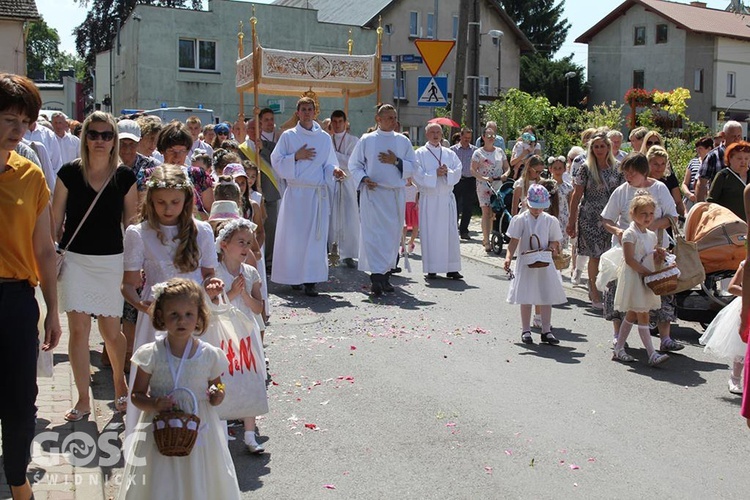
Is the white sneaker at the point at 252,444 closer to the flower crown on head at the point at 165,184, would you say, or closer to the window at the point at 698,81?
the flower crown on head at the point at 165,184

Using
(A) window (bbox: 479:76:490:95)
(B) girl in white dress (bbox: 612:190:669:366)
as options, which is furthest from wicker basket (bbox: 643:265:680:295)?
(A) window (bbox: 479:76:490:95)

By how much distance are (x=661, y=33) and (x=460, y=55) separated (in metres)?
48.9

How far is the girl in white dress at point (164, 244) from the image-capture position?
5.66 metres

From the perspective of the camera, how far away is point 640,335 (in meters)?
9.01

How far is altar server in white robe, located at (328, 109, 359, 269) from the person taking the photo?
1486 centimetres

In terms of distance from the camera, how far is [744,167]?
10.7m

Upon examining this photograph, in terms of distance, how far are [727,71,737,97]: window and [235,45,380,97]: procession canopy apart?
183ft

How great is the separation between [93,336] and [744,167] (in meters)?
6.82

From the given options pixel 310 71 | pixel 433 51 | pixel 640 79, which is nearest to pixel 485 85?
pixel 640 79

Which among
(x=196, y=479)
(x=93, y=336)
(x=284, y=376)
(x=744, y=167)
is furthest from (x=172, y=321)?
(x=744, y=167)

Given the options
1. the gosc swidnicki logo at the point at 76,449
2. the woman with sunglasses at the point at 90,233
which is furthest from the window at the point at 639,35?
the gosc swidnicki logo at the point at 76,449

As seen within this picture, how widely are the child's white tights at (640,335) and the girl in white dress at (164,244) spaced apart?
4538 millimetres

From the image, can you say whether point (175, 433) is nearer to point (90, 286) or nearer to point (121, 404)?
point (90, 286)

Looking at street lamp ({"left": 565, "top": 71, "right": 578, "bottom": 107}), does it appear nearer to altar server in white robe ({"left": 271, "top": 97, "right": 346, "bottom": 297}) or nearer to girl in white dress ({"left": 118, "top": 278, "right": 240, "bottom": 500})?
altar server in white robe ({"left": 271, "top": 97, "right": 346, "bottom": 297})
